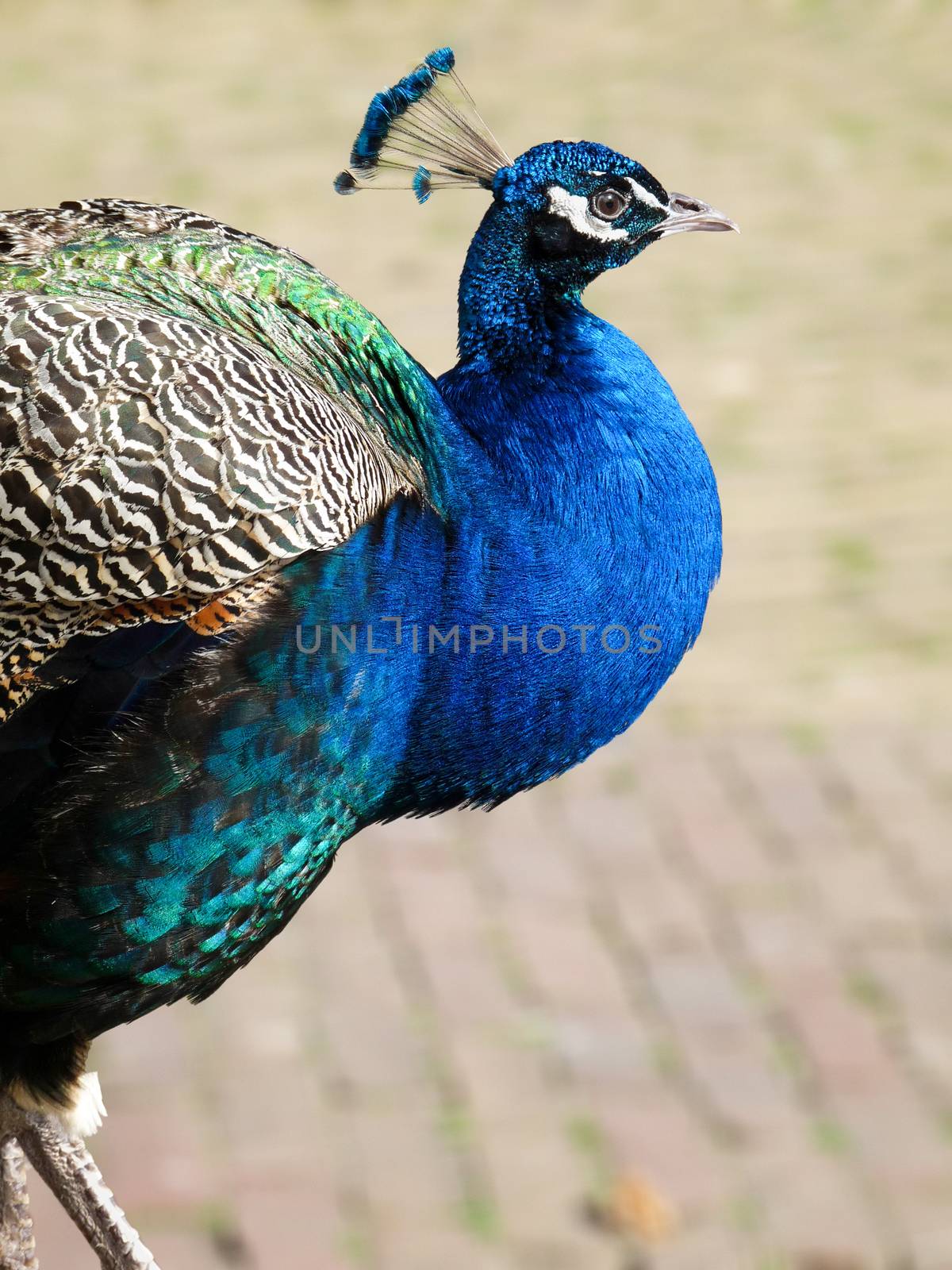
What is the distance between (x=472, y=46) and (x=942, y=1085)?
816 cm

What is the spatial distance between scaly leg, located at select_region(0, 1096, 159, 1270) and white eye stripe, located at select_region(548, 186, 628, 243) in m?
1.35

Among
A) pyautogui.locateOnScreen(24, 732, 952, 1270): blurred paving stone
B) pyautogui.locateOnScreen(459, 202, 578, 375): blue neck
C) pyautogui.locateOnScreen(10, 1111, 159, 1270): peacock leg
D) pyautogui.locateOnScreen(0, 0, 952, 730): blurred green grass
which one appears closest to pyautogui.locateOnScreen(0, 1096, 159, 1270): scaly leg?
pyautogui.locateOnScreen(10, 1111, 159, 1270): peacock leg

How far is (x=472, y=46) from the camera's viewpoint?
10664 mm

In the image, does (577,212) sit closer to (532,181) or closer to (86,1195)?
(532,181)

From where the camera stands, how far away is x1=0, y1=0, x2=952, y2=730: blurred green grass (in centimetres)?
575

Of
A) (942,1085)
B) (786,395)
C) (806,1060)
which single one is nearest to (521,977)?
(806,1060)

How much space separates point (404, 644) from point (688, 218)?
76 centimetres

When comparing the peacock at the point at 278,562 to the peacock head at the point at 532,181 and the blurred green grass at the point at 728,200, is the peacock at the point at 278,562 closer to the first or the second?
the peacock head at the point at 532,181

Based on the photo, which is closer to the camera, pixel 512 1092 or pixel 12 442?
pixel 12 442

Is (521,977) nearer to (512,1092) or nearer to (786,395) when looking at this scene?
(512,1092)

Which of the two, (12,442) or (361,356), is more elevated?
(361,356)

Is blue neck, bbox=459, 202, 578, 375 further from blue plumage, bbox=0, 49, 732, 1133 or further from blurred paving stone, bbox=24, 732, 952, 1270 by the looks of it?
blurred paving stone, bbox=24, 732, 952, 1270

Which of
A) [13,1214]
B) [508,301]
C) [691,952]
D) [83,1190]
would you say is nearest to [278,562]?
[508,301]

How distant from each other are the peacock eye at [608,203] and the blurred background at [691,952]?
2.05 m
